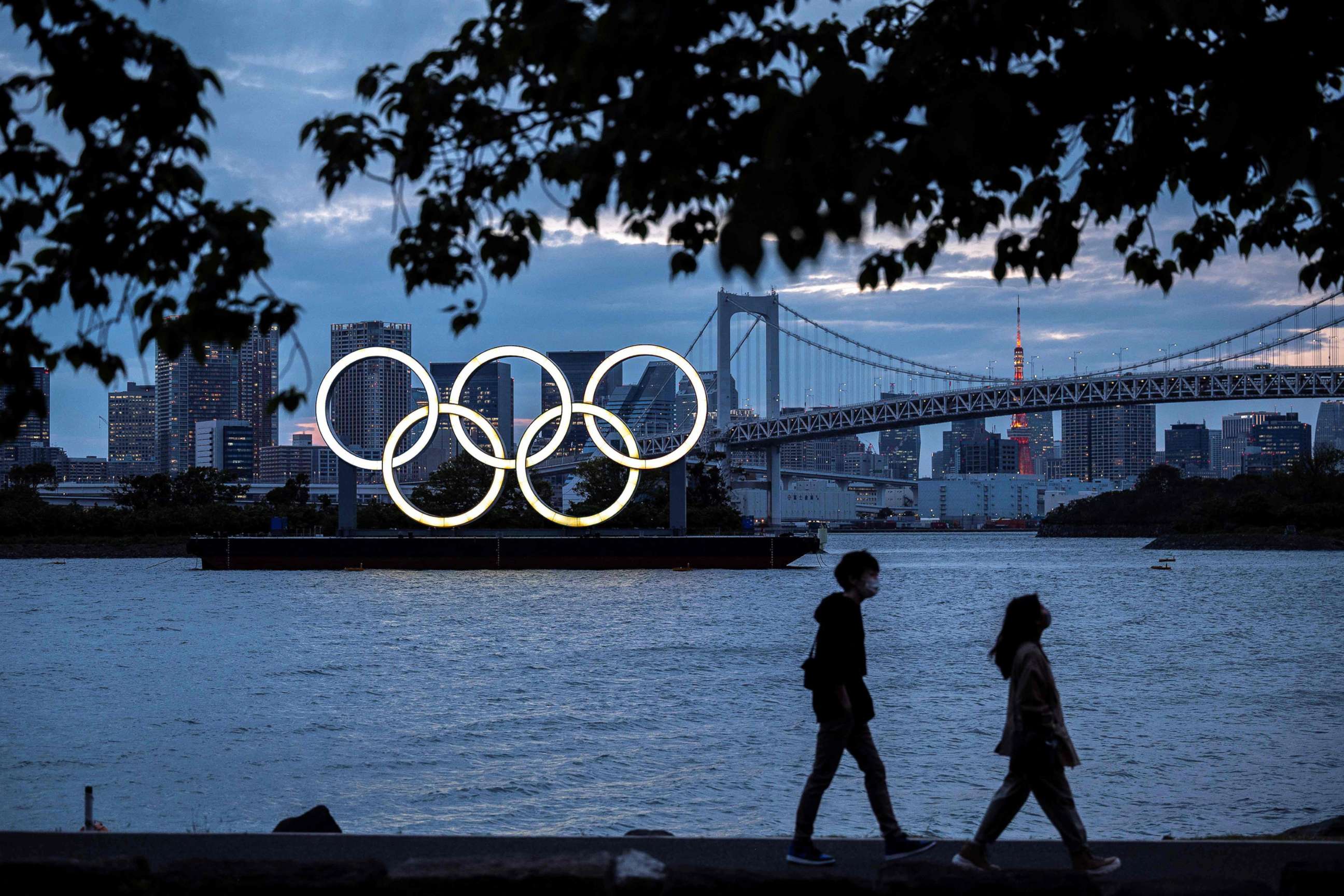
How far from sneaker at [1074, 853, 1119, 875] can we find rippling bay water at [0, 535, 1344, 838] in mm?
4496

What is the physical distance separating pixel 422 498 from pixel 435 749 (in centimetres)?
9690

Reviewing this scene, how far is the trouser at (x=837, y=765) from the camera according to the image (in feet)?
22.6

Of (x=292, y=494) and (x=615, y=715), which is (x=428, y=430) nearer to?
(x=615, y=715)

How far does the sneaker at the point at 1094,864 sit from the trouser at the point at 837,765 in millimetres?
929

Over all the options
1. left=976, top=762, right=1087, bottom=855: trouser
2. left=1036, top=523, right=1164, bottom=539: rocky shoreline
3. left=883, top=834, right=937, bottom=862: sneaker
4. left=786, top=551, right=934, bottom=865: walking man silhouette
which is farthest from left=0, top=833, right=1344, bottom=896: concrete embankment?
left=1036, top=523, right=1164, bottom=539: rocky shoreline

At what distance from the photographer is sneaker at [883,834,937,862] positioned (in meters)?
6.82

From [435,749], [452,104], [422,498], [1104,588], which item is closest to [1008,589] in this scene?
[1104,588]

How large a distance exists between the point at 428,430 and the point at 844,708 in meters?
42.9

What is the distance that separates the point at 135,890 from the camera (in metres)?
4.96

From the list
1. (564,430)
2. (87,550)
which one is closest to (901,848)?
(564,430)

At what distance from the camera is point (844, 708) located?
682 centimetres

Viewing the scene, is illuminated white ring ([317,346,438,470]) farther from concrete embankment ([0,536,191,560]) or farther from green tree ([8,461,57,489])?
green tree ([8,461,57,489])

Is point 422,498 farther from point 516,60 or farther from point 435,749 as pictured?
point 516,60

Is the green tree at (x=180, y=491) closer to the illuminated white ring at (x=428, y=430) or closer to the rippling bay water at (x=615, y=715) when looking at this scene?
the illuminated white ring at (x=428, y=430)
